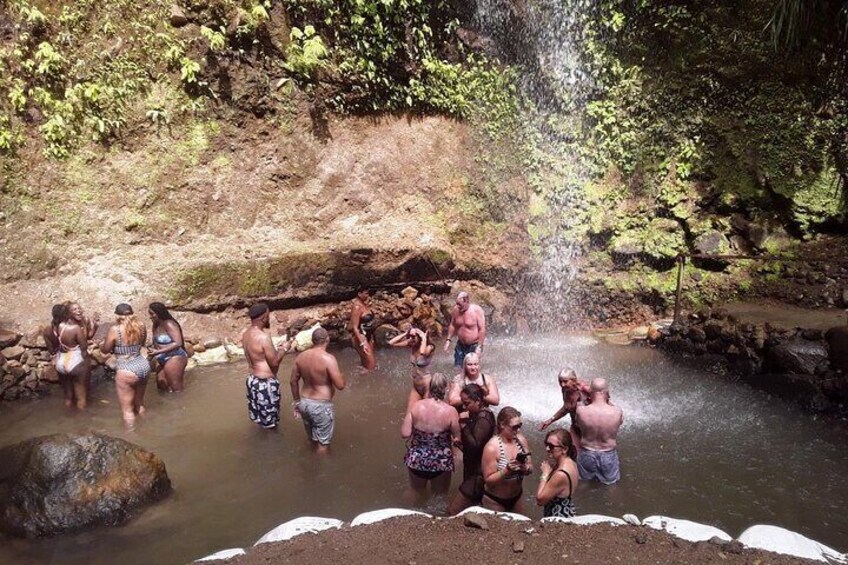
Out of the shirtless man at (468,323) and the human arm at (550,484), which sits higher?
the shirtless man at (468,323)

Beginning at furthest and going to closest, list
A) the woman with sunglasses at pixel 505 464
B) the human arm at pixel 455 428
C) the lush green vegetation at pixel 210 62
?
the lush green vegetation at pixel 210 62 < the human arm at pixel 455 428 < the woman with sunglasses at pixel 505 464

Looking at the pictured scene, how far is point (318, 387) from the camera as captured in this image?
23.2 ft

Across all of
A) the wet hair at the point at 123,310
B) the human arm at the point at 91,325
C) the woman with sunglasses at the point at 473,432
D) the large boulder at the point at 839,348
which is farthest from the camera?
the human arm at the point at 91,325

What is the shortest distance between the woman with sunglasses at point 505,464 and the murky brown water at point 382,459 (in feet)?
2.93

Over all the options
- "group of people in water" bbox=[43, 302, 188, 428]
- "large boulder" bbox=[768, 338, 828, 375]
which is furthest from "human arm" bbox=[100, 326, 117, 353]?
"large boulder" bbox=[768, 338, 828, 375]

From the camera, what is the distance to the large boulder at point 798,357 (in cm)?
889

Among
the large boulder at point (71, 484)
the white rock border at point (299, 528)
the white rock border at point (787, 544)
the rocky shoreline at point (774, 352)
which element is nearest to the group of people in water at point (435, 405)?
the white rock border at point (299, 528)

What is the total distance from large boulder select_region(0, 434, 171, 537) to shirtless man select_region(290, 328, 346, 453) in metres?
1.73

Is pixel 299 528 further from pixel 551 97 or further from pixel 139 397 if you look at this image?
pixel 551 97

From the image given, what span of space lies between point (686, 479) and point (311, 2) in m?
11.4

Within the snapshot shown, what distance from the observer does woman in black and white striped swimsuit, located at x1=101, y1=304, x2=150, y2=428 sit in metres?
8.11

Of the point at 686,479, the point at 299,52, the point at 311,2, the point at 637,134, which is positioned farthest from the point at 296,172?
the point at 686,479

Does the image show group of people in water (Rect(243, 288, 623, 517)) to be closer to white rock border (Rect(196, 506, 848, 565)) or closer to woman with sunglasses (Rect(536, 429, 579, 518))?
woman with sunglasses (Rect(536, 429, 579, 518))

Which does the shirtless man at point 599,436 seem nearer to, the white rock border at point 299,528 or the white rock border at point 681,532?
the white rock border at point 681,532
